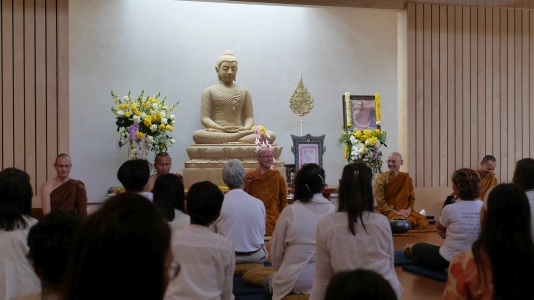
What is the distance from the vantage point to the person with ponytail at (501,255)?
2301 millimetres

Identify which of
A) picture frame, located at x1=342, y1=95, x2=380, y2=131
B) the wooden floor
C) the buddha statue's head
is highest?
the buddha statue's head

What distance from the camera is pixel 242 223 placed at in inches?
198

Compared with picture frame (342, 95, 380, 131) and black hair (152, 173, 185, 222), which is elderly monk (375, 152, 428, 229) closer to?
picture frame (342, 95, 380, 131)

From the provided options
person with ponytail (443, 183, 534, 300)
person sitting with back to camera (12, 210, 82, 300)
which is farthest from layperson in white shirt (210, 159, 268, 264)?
person sitting with back to camera (12, 210, 82, 300)

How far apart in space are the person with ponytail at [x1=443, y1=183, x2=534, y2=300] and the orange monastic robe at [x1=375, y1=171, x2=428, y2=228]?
19.7 feet

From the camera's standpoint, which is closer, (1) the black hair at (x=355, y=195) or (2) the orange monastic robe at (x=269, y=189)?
(1) the black hair at (x=355, y=195)

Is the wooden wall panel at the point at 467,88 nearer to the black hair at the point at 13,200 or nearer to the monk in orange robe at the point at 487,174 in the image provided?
the monk in orange robe at the point at 487,174

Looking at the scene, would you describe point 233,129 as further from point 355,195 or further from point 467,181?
point 355,195

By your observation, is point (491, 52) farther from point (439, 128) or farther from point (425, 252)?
point (425, 252)

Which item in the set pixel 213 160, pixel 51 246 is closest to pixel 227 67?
pixel 213 160

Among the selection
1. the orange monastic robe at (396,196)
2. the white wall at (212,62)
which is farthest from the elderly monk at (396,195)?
the white wall at (212,62)

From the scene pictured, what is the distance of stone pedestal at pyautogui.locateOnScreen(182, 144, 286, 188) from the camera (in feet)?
30.5

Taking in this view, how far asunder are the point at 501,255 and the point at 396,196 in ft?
20.2

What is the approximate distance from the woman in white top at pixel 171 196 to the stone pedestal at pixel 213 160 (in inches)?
211
